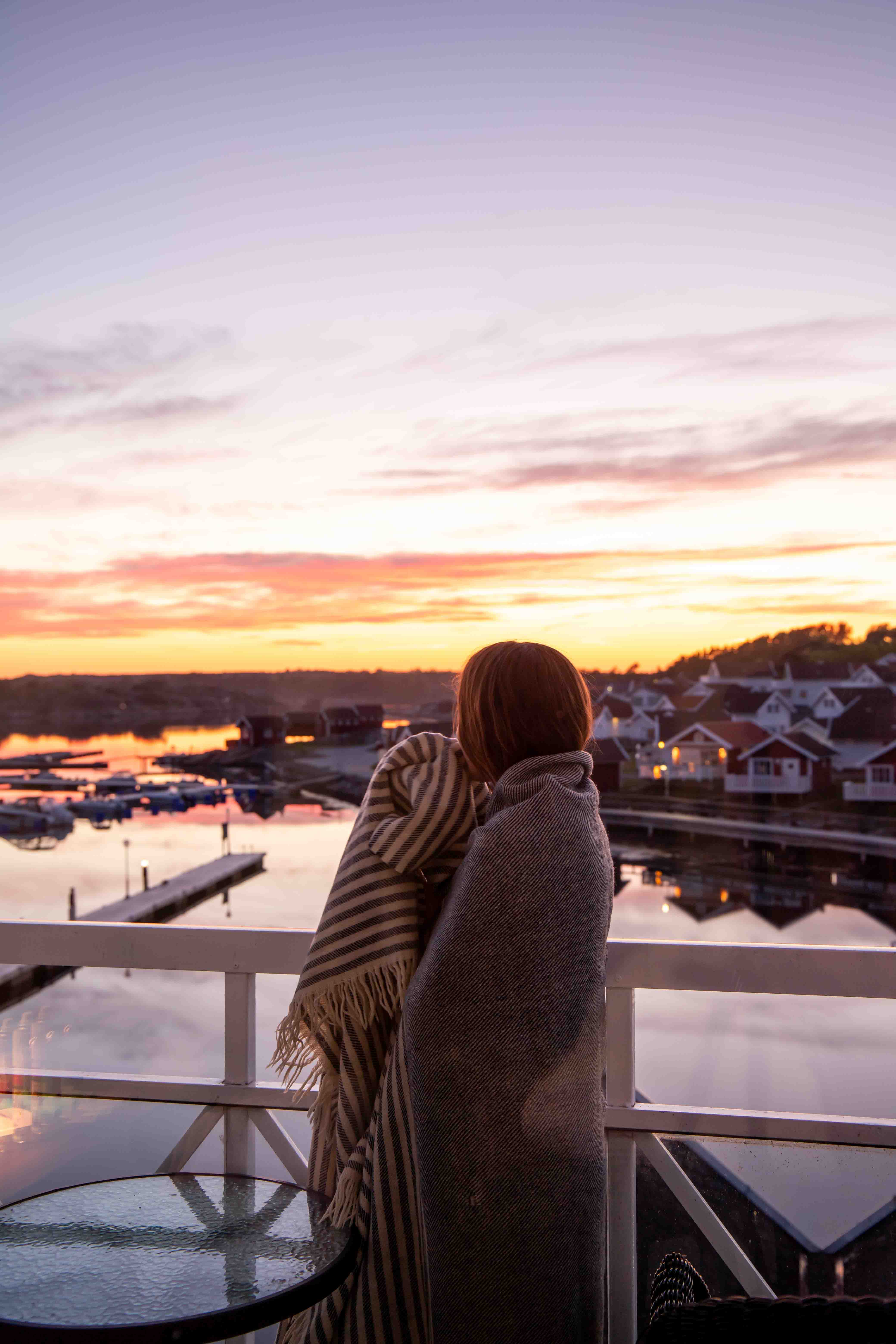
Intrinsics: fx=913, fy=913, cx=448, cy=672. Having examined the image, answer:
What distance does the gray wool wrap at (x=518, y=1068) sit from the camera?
44.0 inches

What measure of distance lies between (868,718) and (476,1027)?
1372 cm

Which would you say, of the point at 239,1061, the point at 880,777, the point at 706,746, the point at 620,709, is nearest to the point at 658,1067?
the point at 239,1061

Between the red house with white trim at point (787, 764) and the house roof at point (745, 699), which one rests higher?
the house roof at point (745, 699)

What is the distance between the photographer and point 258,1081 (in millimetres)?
1666

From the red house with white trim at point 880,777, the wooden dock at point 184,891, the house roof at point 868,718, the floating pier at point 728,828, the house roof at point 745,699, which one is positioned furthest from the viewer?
the wooden dock at point 184,891

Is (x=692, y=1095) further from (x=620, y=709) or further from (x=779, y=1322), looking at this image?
(x=620, y=709)

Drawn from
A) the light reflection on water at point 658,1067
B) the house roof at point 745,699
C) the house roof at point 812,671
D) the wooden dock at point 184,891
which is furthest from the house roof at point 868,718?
the light reflection on water at point 658,1067

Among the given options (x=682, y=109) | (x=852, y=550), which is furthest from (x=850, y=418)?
(x=682, y=109)

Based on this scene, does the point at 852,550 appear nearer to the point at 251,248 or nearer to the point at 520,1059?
the point at 251,248

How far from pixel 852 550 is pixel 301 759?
302 inches

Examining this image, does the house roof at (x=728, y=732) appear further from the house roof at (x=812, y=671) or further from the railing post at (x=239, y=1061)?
the railing post at (x=239, y=1061)

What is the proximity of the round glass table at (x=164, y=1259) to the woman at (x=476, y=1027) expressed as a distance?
10 centimetres

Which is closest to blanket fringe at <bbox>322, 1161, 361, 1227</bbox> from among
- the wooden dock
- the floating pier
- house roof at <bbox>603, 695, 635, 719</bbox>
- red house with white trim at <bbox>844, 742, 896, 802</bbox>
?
house roof at <bbox>603, 695, 635, 719</bbox>

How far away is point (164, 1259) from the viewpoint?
110 cm
